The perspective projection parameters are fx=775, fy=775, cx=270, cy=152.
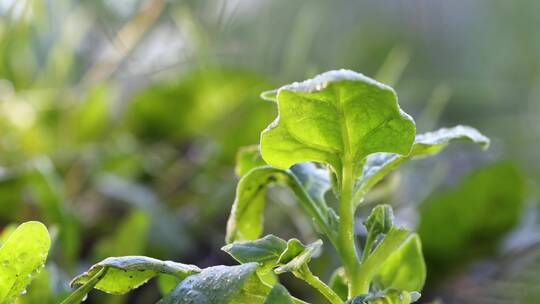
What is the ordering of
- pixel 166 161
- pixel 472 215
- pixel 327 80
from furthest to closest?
1. pixel 166 161
2. pixel 472 215
3. pixel 327 80

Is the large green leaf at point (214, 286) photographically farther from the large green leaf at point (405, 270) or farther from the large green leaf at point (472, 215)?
the large green leaf at point (472, 215)

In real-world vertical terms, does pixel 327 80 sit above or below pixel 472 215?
above

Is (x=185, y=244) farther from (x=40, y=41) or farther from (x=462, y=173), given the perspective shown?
(x=40, y=41)

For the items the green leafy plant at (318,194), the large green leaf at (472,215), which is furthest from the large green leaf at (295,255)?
the large green leaf at (472,215)

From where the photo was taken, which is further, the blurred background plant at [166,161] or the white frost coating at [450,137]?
the blurred background plant at [166,161]

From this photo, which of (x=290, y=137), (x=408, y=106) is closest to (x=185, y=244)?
(x=290, y=137)

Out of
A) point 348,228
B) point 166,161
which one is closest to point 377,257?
point 348,228

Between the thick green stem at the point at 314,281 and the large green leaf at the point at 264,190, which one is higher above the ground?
the large green leaf at the point at 264,190

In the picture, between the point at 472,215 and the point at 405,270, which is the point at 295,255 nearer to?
the point at 405,270
